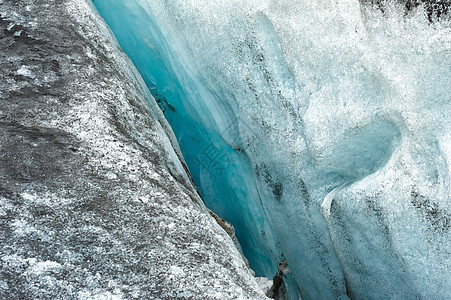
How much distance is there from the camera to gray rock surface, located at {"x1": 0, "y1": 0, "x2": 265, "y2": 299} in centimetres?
128

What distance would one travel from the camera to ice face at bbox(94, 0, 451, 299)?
5.48 ft

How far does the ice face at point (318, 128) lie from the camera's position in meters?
1.67

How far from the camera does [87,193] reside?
4.74ft

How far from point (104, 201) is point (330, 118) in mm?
1125

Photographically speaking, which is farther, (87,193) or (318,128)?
(318,128)

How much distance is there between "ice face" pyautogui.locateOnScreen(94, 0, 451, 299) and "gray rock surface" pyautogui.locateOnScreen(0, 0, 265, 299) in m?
0.62

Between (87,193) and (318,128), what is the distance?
114 cm

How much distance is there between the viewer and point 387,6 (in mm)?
Result: 1645

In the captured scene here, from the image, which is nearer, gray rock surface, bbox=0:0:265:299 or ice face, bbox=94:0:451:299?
gray rock surface, bbox=0:0:265:299

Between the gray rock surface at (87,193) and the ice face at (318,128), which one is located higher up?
the ice face at (318,128)

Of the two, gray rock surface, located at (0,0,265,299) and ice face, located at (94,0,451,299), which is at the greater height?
ice face, located at (94,0,451,299)

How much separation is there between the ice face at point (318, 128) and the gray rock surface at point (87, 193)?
24.4 inches

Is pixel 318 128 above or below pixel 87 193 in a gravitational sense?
above

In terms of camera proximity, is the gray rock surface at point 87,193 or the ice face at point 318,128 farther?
the ice face at point 318,128
